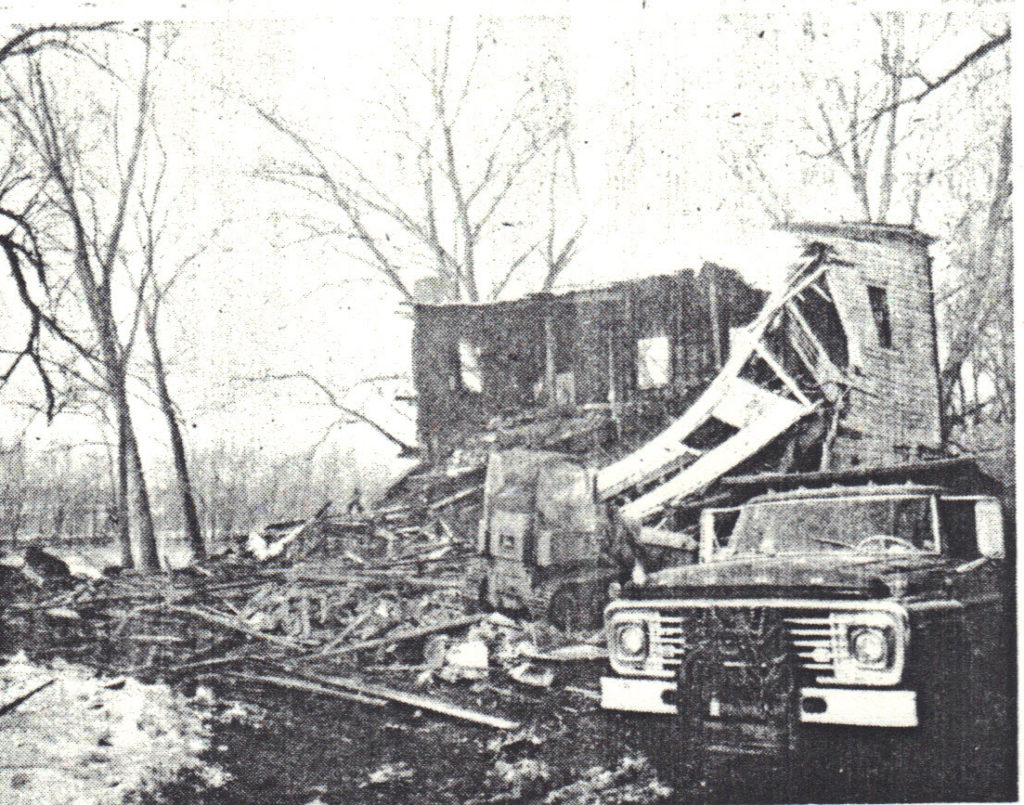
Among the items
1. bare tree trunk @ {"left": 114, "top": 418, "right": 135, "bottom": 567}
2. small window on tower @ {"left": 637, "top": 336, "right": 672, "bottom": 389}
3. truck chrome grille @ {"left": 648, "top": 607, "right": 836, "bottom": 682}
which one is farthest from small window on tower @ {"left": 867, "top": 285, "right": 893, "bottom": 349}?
bare tree trunk @ {"left": 114, "top": 418, "right": 135, "bottom": 567}

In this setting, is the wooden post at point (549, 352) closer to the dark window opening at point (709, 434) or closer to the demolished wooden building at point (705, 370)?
the demolished wooden building at point (705, 370)

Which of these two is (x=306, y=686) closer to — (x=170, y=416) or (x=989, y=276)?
(x=170, y=416)

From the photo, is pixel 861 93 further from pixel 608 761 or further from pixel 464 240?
pixel 608 761

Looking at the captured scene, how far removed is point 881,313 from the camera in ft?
25.5

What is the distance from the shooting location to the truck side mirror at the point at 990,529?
436 centimetres

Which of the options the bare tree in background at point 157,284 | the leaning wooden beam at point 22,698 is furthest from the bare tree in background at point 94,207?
the leaning wooden beam at point 22,698

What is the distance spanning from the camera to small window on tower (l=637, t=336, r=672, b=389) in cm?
750

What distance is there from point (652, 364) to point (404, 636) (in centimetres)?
349

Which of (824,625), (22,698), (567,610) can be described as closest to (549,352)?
(567,610)

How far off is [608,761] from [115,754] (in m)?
3.18

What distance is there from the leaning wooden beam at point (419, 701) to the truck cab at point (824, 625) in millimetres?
1185

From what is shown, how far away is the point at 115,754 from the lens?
4.95 m

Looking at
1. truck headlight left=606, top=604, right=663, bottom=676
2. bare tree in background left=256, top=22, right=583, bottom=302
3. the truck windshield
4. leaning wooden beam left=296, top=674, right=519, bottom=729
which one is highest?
bare tree in background left=256, top=22, right=583, bottom=302

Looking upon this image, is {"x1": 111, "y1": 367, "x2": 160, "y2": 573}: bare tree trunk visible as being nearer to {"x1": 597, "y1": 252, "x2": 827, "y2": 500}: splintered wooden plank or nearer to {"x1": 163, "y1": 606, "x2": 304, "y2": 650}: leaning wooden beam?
{"x1": 163, "y1": 606, "x2": 304, "y2": 650}: leaning wooden beam
